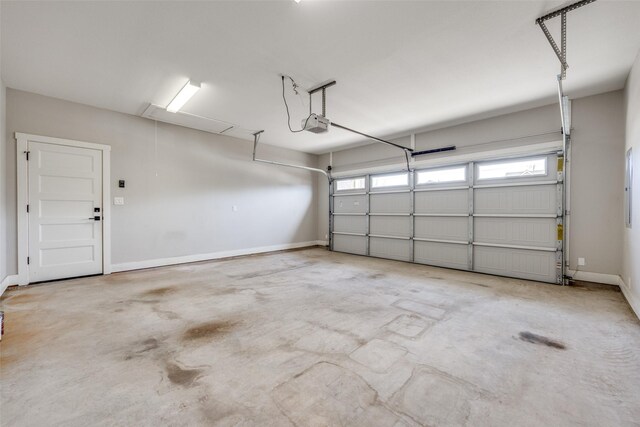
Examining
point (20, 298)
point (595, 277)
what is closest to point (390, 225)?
point (595, 277)

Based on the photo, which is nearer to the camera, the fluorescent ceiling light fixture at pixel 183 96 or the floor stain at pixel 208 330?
the floor stain at pixel 208 330

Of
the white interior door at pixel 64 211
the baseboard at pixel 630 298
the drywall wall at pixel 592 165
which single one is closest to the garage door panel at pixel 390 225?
the drywall wall at pixel 592 165

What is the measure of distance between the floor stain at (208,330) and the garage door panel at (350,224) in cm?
488

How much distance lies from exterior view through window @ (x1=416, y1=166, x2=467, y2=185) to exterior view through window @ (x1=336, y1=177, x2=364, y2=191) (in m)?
1.64

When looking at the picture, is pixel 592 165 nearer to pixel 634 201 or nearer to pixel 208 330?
pixel 634 201

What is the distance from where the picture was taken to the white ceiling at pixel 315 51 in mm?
2389

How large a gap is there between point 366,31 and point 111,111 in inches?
182

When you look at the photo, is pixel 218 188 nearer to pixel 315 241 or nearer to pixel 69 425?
pixel 315 241

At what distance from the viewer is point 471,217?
5.21 metres

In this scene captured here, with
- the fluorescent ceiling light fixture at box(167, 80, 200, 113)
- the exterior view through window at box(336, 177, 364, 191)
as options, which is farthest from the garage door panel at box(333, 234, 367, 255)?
the fluorescent ceiling light fixture at box(167, 80, 200, 113)

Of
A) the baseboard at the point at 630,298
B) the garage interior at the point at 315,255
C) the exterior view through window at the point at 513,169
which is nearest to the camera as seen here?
the garage interior at the point at 315,255

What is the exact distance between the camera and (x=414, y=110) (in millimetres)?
4688

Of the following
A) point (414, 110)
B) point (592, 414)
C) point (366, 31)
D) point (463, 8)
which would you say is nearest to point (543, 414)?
point (592, 414)

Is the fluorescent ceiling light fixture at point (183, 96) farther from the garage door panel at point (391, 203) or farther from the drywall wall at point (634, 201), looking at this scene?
the drywall wall at point (634, 201)
